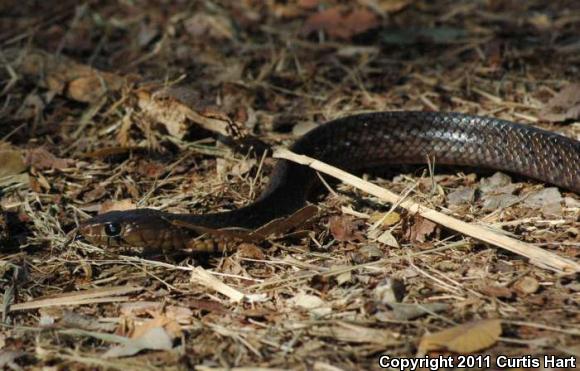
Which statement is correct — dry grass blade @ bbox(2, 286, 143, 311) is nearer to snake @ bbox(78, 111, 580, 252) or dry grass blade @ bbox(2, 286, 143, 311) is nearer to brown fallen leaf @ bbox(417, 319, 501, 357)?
snake @ bbox(78, 111, 580, 252)

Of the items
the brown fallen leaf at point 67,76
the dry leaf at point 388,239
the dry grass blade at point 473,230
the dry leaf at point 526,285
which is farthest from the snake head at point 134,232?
the brown fallen leaf at point 67,76

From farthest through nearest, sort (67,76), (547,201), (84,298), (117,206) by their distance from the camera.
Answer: (67,76) → (117,206) → (547,201) → (84,298)

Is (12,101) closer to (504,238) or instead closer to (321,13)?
(321,13)

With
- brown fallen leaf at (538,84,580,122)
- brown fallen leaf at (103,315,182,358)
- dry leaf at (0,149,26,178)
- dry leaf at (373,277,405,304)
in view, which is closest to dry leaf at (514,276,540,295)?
dry leaf at (373,277,405,304)

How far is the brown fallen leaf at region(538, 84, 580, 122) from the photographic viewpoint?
7.32m

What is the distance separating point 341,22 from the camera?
9562mm

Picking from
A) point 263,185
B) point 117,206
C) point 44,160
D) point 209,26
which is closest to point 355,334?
point 263,185

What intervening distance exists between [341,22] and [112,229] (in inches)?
183

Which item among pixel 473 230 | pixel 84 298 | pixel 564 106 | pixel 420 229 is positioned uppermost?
pixel 564 106

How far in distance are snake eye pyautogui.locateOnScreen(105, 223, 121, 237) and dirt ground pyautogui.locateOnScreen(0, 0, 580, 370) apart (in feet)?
0.46

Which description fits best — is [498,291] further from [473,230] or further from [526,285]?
[473,230]

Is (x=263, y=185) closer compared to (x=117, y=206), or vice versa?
(x=117, y=206)

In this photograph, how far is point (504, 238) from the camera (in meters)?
5.29

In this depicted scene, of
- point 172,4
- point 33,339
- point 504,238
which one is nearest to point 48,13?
point 172,4
